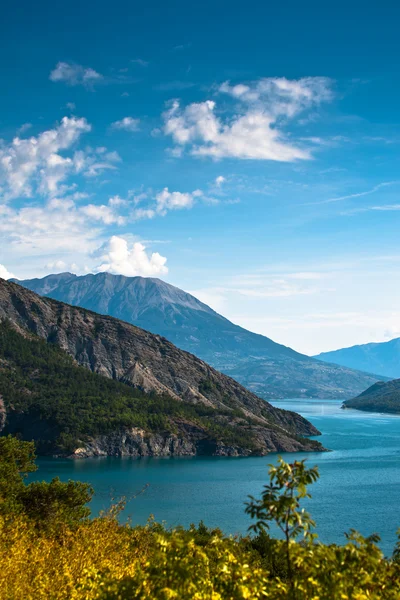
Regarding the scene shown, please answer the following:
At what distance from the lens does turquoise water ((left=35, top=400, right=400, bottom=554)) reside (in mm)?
79562

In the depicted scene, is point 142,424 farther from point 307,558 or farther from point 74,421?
point 307,558

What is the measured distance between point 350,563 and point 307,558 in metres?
1.02

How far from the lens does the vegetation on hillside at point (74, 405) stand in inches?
5965

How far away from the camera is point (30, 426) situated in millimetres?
152250

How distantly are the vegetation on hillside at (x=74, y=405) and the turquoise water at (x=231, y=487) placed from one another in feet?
45.2

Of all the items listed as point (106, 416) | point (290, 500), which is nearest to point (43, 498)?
point (290, 500)

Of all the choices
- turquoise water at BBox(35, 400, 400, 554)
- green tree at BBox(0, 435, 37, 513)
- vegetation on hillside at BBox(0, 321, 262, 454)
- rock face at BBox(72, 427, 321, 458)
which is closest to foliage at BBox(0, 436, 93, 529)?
green tree at BBox(0, 435, 37, 513)

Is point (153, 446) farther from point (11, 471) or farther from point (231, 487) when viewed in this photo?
point (11, 471)

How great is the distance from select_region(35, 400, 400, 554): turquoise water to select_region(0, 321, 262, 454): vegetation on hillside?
1377 centimetres

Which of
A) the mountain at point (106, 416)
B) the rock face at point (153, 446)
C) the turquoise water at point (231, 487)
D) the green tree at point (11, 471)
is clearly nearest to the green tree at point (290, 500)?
the green tree at point (11, 471)

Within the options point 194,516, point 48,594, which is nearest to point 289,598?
point 48,594

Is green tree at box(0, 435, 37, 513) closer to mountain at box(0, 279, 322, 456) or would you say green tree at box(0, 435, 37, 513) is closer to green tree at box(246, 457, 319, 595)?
green tree at box(246, 457, 319, 595)

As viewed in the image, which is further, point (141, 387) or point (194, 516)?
point (141, 387)

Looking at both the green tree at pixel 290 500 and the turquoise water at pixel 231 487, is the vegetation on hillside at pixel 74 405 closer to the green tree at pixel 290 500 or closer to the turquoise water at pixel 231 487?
the turquoise water at pixel 231 487
